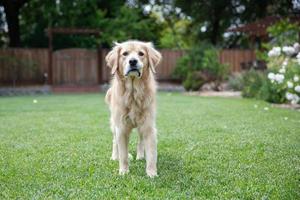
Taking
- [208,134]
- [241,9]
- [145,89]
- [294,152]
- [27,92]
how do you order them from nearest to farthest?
[145,89] < [294,152] < [208,134] < [27,92] < [241,9]

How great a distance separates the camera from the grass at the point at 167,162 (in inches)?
162

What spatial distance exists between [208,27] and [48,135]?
28.3 m

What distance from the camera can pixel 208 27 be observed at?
34.7 m

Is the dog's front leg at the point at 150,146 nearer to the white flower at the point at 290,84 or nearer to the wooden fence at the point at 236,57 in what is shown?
the white flower at the point at 290,84

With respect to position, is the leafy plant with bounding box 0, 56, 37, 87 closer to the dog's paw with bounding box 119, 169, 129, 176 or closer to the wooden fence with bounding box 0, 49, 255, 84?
the wooden fence with bounding box 0, 49, 255, 84

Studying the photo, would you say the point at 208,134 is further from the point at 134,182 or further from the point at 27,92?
the point at 27,92

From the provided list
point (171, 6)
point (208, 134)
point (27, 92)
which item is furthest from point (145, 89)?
point (171, 6)

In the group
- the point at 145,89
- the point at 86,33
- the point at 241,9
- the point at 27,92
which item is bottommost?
the point at 27,92

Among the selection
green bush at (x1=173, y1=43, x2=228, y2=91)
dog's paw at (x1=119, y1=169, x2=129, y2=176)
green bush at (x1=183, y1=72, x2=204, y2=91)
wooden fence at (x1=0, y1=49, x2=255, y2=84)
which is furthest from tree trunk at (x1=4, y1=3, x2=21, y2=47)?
dog's paw at (x1=119, y1=169, x2=129, y2=176)

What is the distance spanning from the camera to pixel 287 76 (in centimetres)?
1222

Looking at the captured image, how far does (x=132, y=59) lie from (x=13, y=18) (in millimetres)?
24310

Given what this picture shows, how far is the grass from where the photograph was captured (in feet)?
13.5

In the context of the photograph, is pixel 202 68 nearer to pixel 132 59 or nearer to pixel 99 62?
pixel 99 62

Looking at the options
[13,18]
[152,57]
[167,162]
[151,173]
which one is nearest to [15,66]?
[13,18]
